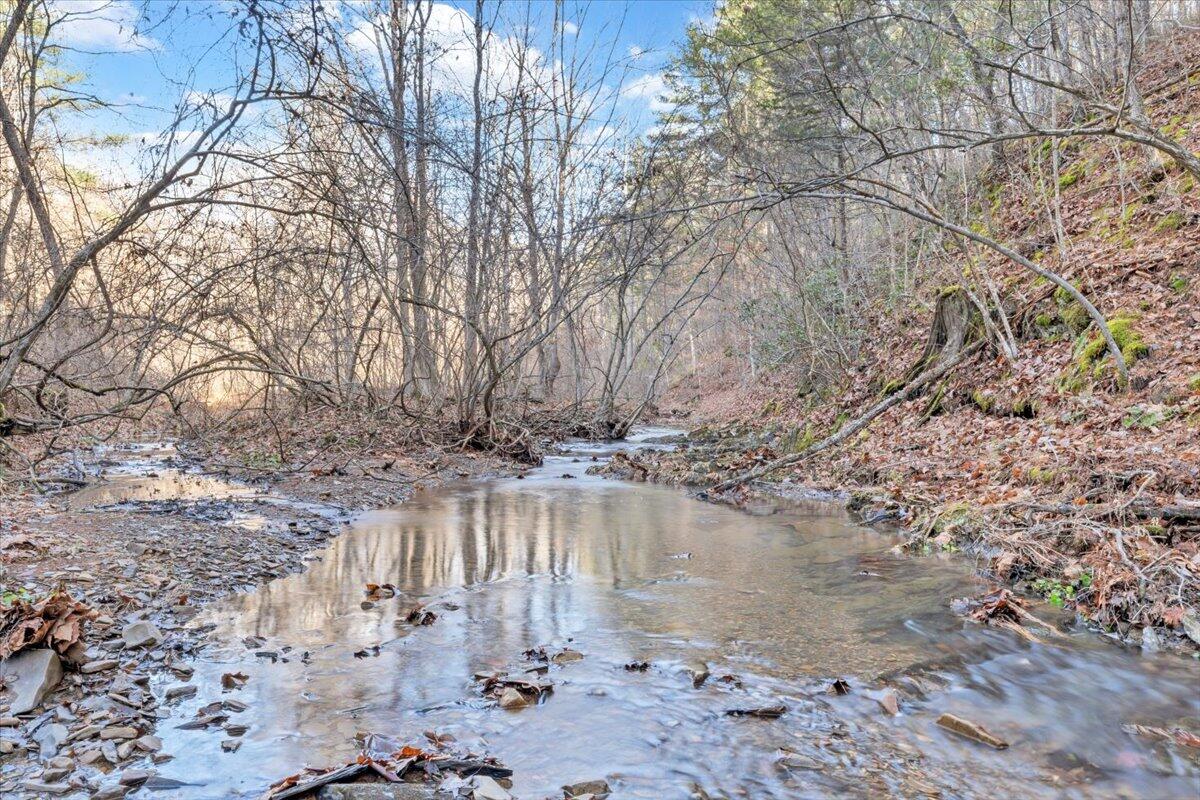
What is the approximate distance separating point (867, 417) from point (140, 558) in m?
9.43

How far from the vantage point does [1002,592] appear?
498cm

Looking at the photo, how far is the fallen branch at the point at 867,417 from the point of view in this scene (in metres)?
10.3

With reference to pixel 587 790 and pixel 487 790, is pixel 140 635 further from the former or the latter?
pixel 587 790

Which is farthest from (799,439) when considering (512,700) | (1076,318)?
(512,700)

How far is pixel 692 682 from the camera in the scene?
3889mm

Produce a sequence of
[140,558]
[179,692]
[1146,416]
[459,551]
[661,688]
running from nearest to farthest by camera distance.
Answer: [179,692], [661,688], [140,558], [1146,416], [459,551]

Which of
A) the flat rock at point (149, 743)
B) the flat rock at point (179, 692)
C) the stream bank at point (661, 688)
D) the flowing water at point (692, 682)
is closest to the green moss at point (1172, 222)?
the flowing water at point (692, 682)

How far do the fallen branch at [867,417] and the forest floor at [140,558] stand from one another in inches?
199

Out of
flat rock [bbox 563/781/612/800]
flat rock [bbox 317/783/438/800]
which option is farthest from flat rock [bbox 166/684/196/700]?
flat rock [bbox 563/781/612/800]

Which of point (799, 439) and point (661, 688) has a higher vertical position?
point (799, 439)

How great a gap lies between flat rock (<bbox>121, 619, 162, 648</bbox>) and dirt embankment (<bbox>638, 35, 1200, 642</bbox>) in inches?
233

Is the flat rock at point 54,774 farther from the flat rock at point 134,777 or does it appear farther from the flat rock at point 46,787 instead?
the flat rock at point 134,777

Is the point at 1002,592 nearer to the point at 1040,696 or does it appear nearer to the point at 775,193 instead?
the point at 1040,696

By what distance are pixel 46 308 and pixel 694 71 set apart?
14182 mm
